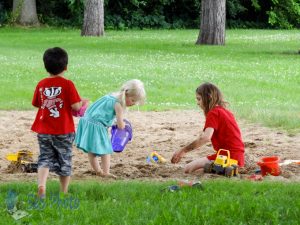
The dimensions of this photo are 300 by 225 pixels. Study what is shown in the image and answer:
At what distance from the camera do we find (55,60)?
24.6 ft

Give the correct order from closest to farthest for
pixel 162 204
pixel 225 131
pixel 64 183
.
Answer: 1. pixel 162 204
2. pixel 64 183
3. pixel 225 131

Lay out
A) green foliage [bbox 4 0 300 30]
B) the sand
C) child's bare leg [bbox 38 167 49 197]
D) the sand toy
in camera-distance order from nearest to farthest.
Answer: child's bare leg [bbox 38 167 49 197] < the sand < the sand toy < green foliage [bbox 4 0 300 30]

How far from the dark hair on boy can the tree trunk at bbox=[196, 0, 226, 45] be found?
23367 millimetres

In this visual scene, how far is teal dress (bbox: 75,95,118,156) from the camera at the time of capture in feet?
30.3

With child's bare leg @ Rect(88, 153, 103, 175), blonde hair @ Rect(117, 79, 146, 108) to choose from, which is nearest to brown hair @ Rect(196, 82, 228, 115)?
blonde hair @ Rect(117, 79, 146, 108)

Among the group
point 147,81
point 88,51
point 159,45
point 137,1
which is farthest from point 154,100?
point 137,1

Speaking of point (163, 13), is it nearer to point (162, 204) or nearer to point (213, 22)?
point (213, 22)

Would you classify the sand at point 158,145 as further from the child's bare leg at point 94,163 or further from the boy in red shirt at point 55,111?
the boy in red shirt at point 55,111

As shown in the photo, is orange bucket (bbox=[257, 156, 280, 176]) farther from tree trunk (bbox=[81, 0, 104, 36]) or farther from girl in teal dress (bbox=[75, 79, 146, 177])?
tree trunk (bbox=[81, 0, 104, 36])

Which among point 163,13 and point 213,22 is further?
point 163,13

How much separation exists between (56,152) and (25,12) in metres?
40.1

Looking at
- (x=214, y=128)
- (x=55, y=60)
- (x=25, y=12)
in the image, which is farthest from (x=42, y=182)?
(x=25, y=12)

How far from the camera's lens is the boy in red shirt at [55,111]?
24.7 feet

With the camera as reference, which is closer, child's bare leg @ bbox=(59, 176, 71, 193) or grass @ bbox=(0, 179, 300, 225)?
grass @ bbox=(0, 179, 300, 225)
